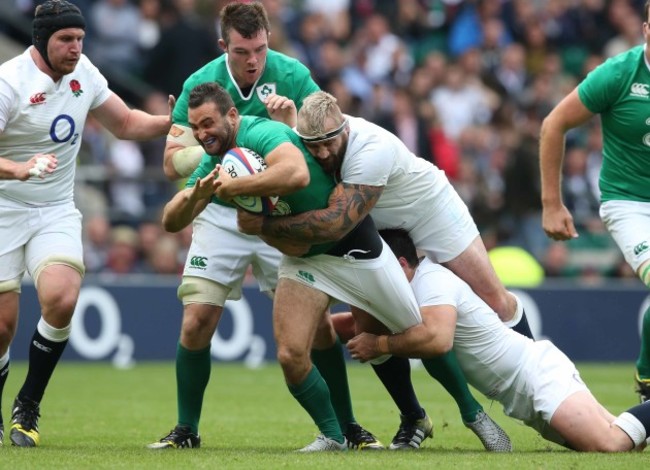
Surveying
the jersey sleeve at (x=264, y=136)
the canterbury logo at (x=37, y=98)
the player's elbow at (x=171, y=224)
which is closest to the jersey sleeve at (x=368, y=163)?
the jersey sleeve at (x=264, y=136)

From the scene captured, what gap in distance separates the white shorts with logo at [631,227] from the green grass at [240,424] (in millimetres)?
1354

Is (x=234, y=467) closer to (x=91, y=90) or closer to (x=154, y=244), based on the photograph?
(x=91, y=90)

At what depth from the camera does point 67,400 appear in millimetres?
11727

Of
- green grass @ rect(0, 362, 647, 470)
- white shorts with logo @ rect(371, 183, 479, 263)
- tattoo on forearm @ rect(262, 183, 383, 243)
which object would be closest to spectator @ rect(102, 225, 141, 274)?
green grass @ rect(0, 362, 647, 470)

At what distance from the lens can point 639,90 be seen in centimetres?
845

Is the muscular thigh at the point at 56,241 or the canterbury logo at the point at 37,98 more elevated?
the canterbury logo at the point at 37,98

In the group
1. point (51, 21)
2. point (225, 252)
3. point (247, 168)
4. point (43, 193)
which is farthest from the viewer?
point (43, 193)

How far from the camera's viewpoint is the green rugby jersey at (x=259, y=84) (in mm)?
8461

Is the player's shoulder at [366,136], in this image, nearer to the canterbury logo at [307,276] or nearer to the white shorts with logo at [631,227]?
the canterbury logo at [307,276]

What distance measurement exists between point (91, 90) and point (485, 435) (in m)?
3.38

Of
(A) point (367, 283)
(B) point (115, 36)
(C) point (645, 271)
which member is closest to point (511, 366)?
(A) point (367, 283)

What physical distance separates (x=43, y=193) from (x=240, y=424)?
2.46 m

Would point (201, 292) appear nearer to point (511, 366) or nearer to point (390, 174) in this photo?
point (390, 174)

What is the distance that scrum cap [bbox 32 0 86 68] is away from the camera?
26.8 ft
